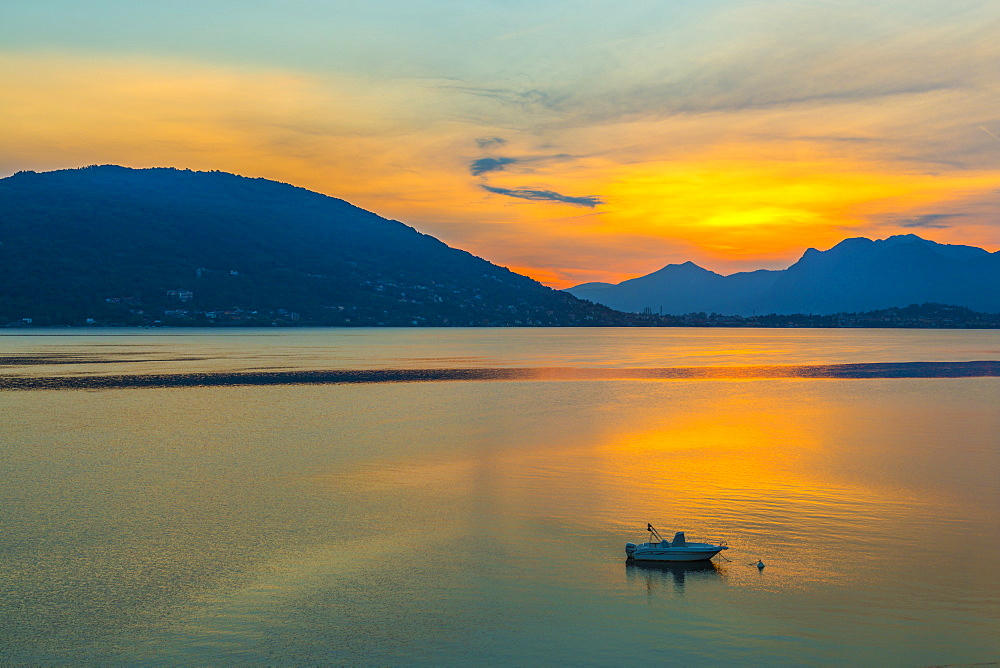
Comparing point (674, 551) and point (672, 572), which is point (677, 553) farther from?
point (672, 572)

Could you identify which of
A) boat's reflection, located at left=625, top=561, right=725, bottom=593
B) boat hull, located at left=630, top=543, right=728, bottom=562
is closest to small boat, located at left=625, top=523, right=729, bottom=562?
boat hull, located at left=630, top=543, right=728, bottom=562

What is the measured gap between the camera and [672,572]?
67.7ft

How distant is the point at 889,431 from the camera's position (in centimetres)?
4688

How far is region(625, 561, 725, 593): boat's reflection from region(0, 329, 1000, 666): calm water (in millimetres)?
117

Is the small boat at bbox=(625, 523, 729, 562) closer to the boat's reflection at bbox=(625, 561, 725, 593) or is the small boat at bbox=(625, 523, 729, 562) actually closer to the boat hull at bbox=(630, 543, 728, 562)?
the boat hull at bbox=(630, 543, 728, 562)

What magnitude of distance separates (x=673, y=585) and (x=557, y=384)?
5967cm

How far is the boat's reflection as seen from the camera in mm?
19984

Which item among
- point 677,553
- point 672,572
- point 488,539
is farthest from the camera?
point 488,539

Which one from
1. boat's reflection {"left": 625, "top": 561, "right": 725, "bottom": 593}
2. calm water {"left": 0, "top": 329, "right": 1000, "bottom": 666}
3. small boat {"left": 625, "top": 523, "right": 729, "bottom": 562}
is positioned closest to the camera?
calm water {"left": 0, "top": 329, "right": 1000, "bottom": 666}

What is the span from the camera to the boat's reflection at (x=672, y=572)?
20.0 m

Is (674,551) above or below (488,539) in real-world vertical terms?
above

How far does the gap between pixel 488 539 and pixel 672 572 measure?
5702mm

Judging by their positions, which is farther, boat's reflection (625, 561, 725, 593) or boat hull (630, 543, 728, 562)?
boat hull (630, 543, 728, 562)

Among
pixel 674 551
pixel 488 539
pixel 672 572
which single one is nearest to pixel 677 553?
pixel 674 551
